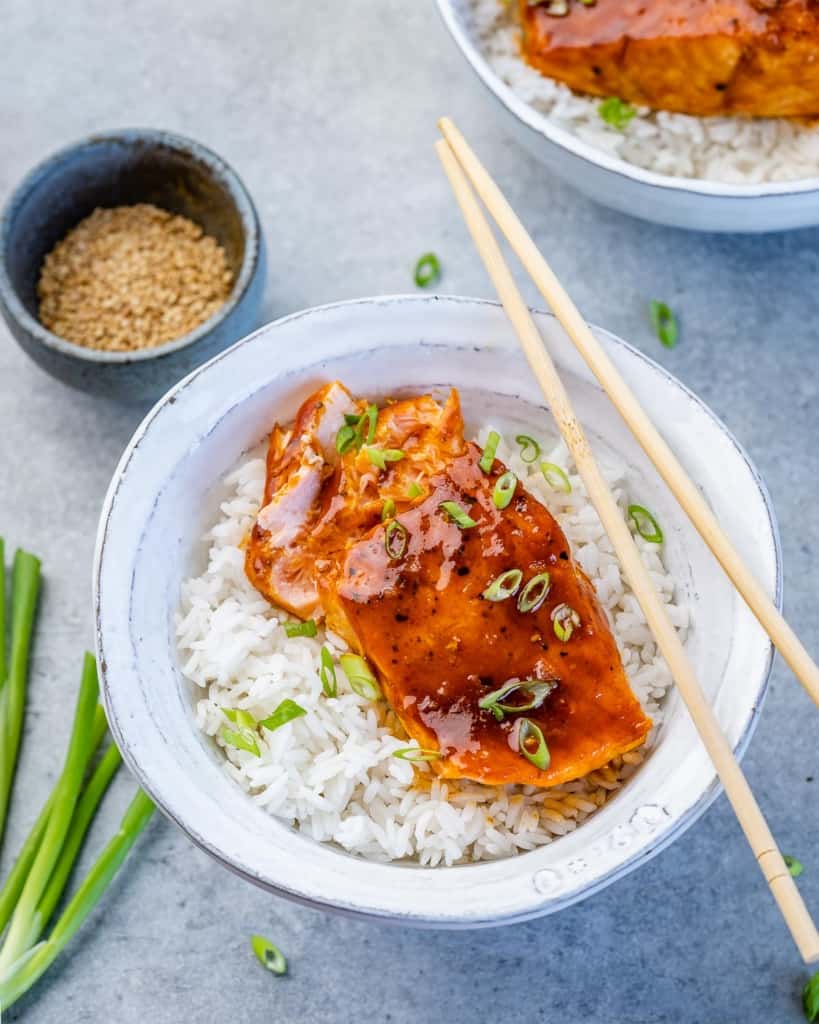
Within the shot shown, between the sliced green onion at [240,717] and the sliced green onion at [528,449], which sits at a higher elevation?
the sliced green onion at [528,449]

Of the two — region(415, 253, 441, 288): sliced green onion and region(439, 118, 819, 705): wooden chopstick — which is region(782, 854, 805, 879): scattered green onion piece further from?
region(415, 253, 441, 288): sliced green onion

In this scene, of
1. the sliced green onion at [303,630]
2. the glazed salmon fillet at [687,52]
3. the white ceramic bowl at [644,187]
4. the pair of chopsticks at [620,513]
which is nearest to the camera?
the pair of chopsticks at [620,513]

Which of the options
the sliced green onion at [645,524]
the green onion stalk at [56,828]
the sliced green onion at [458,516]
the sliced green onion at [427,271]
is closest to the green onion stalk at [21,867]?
the green onion stalk at [56,828]

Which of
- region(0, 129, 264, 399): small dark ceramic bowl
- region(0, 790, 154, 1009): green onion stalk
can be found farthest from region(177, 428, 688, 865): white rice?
region(0, 129, 264, 399): small dark ceramic bowl

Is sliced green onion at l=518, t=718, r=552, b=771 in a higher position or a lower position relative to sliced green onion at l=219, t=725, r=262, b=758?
higher

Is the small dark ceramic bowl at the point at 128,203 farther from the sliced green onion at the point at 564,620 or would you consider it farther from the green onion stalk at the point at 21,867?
the sliced green onion at the point at 564,620

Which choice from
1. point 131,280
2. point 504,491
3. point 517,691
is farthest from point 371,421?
point 131,280

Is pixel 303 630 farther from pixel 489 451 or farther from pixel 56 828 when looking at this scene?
pixel 56 828

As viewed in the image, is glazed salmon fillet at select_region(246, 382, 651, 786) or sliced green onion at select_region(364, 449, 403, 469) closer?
glazed salmon fillet at select_region(246, 382, 651, 786)
